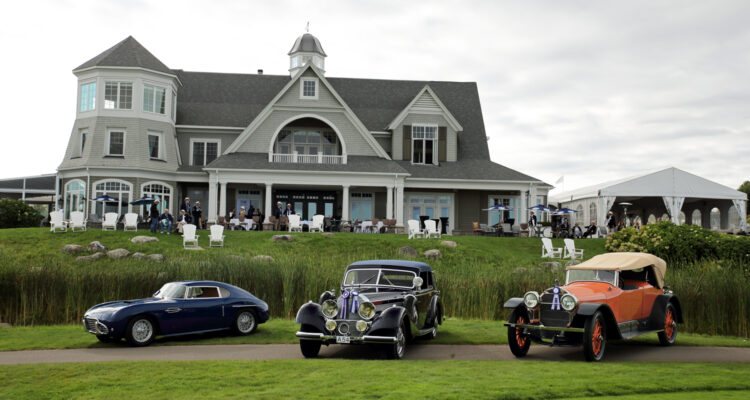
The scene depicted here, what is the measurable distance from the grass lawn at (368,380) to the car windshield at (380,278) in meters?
2.17

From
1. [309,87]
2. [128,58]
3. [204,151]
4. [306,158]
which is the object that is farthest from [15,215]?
[309,87]

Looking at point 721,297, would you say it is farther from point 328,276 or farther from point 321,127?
point 321,127

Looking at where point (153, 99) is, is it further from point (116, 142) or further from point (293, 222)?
point (293, 222)

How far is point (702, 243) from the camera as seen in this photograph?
25594mm

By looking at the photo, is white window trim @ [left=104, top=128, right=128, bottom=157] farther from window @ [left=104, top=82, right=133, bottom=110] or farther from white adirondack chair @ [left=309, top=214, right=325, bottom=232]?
white adirondack chair @ [left=309, top=214, right=325, bottom=232]

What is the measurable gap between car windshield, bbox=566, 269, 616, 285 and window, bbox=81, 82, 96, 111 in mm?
28781

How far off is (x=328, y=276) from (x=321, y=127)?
20.5m

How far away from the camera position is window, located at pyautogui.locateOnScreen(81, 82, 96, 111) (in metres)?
34.6

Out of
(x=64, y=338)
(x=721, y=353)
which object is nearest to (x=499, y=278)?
(x=721, y=353)

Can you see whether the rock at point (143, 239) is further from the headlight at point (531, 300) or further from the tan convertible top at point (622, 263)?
the headlight at point (531, 300)

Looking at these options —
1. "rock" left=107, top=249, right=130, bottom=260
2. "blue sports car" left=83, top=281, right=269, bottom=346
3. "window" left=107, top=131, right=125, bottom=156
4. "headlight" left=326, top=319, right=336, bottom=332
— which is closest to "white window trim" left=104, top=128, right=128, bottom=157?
"window" left=107, top=131, right=125, bottom=156

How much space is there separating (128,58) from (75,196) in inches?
293

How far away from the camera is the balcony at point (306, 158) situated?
34.9 meters

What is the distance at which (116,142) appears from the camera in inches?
1351
